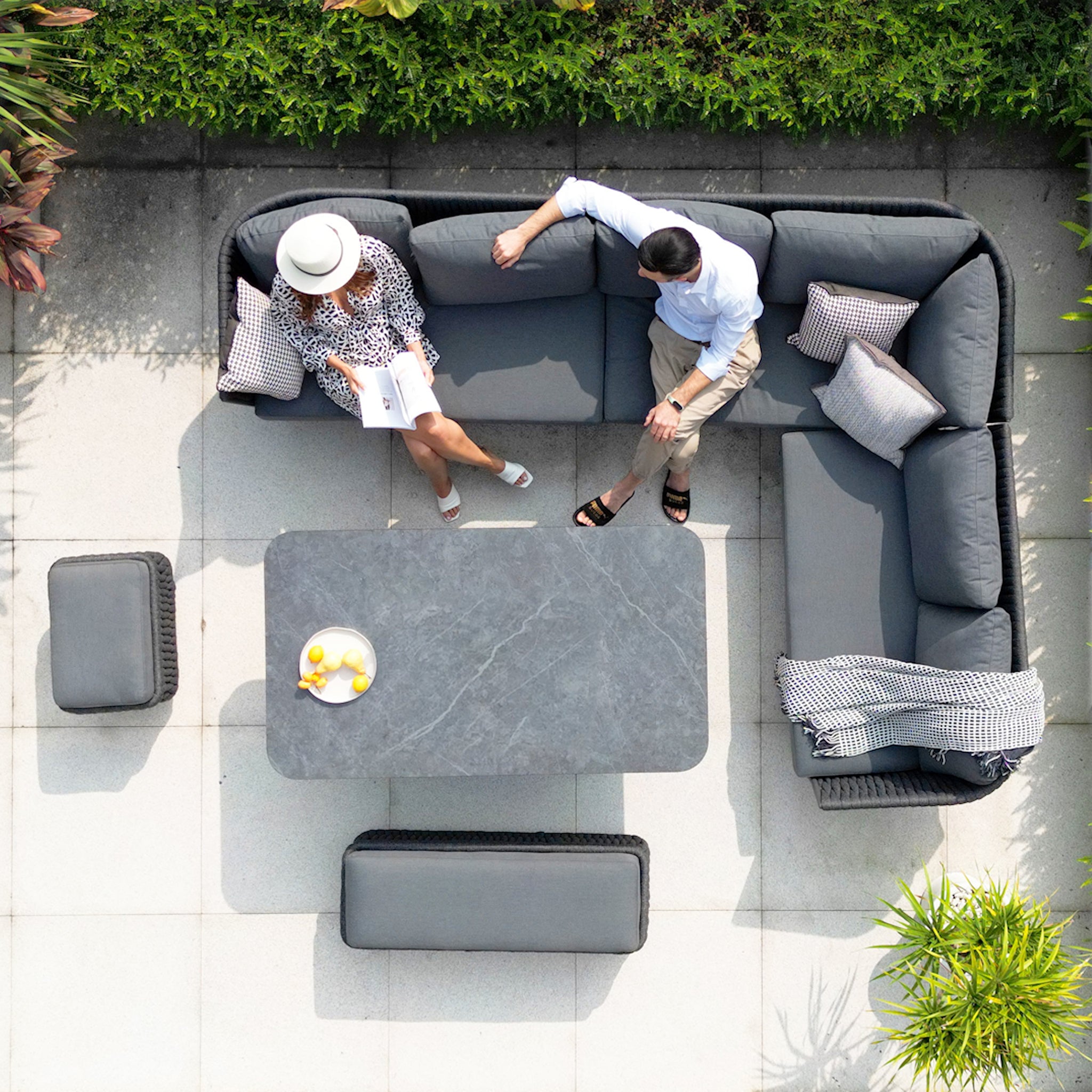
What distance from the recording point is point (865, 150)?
3.72m

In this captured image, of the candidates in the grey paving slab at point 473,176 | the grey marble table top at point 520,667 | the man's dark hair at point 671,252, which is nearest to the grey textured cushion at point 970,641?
the grey marble table top at point 520,667

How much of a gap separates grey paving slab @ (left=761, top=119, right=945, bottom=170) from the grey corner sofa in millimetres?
635

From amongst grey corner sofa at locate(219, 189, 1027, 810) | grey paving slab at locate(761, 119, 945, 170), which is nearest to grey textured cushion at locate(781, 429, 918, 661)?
grey corner sofa at locate(219, 189, 1027, 810)

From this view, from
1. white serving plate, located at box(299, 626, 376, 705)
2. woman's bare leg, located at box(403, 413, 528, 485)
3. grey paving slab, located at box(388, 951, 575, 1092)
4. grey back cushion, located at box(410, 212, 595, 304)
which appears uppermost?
grey back cushion, located at box(410, 212, 595, 304)

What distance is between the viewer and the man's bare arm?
303cm

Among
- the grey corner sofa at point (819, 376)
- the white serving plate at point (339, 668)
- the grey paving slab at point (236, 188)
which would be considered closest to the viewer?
the white serving plate at point (339, 668)

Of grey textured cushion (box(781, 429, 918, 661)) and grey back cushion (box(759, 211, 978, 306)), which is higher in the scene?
grey back cushion (box(759, 211, 978, 306))

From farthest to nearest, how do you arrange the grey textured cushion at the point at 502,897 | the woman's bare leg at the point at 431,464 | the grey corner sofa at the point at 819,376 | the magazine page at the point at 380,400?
the woman's bare leg at the point at 431,464 → the grey textured cushion at the point at 502,897 → the magazine page at the point at 380,400 → the grey corner sofa at the point at 819,376

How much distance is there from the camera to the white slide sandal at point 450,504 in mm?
3688

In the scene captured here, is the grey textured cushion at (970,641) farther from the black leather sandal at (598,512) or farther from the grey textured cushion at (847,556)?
the black leather sandal at (598,512)

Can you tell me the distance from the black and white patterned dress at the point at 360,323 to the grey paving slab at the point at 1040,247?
2302 millimetres

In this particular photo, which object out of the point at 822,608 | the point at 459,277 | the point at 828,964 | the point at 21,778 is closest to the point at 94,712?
the point at 21,778

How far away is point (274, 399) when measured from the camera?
3389 mm

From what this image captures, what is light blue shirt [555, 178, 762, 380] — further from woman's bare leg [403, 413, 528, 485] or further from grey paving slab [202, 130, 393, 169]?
grey paving slab [202, 130, 393, 169]
